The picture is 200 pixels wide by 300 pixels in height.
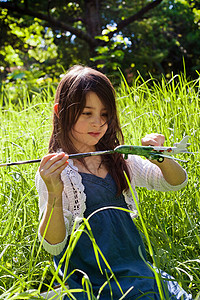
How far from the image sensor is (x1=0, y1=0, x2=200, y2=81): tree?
5.06m

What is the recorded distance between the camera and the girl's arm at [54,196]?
3.62 feet

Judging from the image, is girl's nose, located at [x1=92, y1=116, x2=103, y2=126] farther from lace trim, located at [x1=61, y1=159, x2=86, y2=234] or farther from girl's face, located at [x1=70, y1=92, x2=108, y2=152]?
lace trim, located at [x1=61, y1=159, x2=86, y2=234]

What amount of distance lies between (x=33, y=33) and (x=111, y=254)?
4887 millimetres

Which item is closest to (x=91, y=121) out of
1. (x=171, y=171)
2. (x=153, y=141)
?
(x=153, y=141)

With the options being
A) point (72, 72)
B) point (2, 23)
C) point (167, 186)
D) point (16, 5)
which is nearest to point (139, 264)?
point (167, 186)

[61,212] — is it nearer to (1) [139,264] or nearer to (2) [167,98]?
(1) [139,264]

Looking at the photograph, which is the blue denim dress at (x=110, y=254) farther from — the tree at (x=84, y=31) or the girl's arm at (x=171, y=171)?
the tree at (x=84, y=31)

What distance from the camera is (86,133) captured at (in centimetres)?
133

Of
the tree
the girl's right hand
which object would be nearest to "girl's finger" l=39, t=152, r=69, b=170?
the girl's right hand

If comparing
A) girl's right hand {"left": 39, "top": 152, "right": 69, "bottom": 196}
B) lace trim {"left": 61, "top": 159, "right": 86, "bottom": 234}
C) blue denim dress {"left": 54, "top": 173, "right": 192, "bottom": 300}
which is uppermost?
girl's right hand {"left": 39, "top": 152, "right": 69, "bottom": 196}

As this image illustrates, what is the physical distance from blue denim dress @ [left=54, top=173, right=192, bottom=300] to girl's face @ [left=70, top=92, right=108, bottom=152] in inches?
5.1

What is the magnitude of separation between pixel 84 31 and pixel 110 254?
5295 millimetres

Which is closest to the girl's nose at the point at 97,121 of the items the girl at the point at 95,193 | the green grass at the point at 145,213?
the girl at the point at 95,193

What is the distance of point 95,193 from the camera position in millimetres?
1328
